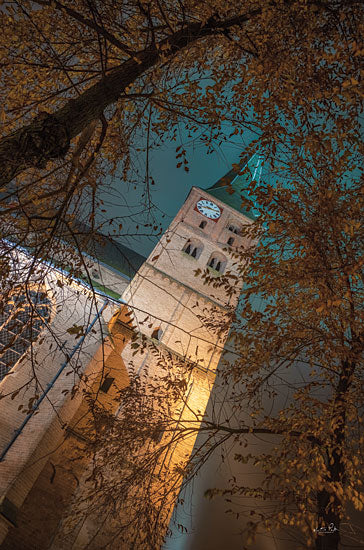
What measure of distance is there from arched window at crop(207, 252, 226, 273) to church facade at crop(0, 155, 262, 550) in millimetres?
73

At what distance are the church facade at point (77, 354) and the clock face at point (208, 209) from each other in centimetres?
9

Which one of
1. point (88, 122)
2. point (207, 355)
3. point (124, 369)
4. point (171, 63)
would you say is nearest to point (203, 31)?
point (171, 63)

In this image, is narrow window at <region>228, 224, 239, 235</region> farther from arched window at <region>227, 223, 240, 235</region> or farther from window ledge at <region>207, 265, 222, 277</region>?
window ledge at <region>207, 265, 222, 277</region>

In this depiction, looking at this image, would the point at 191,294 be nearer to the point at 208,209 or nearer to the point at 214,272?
the point at 214,272

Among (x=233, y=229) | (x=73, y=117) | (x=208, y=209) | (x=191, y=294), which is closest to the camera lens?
(x=73, y=117)

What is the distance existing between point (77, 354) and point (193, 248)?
11.6 meters

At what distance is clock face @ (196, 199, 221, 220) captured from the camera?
2595cm

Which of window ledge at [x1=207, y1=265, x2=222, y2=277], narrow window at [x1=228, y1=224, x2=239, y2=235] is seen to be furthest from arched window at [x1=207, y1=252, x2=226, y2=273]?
narrow window at [x1=228, y1=224, x2=239, y2=235]

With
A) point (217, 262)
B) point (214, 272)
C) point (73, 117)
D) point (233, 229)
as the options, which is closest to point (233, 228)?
point (233, 229)

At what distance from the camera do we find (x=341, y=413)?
232 inches

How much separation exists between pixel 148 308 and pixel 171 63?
50.7 ft

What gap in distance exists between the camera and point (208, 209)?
86.4 feet

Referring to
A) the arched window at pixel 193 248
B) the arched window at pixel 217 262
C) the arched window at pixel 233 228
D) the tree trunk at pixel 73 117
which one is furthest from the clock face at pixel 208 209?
the tree trunk at pixel 73 117

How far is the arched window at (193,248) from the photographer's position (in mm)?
23703
